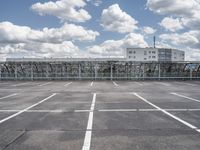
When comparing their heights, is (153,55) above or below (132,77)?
above

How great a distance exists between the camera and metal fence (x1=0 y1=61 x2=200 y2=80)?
29194mm

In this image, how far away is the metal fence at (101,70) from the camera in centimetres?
2919

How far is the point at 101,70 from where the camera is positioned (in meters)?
30.2

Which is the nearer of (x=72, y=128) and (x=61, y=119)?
(x=72, y=128)

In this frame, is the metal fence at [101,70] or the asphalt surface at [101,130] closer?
the asphalt surface at [101,130]

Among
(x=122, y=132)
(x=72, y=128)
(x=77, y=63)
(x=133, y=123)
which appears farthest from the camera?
(x=77, y=63)

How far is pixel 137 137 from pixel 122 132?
1.55 feet

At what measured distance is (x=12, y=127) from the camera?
17.8 ft

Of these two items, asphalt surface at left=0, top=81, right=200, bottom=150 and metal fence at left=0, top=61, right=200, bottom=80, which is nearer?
asphalt surface at left=0, top=81, right=200, bottom=150

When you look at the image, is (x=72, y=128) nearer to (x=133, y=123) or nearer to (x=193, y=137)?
(x=133, y=123)

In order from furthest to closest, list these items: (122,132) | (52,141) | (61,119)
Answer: (61,119) → (122,132) → (52,141)

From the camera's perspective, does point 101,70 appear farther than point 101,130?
Yes

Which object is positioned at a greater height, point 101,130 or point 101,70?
point 101,70

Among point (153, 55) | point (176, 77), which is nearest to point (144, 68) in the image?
point (176, 77)
